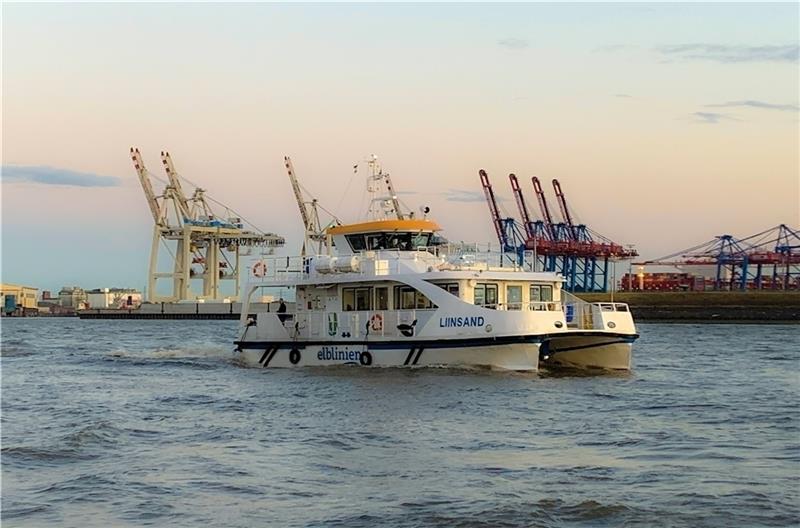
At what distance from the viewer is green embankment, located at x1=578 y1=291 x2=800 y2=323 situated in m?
89.6

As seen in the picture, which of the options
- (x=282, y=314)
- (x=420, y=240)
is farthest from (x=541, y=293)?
(x=282, y=314)

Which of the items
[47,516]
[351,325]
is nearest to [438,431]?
[47,516]

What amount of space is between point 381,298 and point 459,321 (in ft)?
10.5

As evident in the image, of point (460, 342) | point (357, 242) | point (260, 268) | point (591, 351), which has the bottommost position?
point (591, 351)

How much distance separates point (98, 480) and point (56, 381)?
55.3 ft

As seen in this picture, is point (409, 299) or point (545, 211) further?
point (545, 211)

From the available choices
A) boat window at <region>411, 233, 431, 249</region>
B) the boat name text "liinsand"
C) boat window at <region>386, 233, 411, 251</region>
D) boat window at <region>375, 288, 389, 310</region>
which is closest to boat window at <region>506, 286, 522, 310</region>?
the boat name text "liinsand"

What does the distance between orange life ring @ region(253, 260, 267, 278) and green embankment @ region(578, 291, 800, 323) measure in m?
62.3

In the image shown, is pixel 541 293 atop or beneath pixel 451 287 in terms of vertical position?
beneath

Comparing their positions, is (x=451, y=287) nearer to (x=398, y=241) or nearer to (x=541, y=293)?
(x=541, y=293)

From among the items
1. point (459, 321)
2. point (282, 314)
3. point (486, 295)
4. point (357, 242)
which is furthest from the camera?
point (357, 242)

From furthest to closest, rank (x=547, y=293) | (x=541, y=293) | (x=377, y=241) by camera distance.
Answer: (x=377, y=241)
(x=547, y=293)
(x=541, y=293)

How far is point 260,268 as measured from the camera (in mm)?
34375

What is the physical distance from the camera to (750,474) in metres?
14.8
